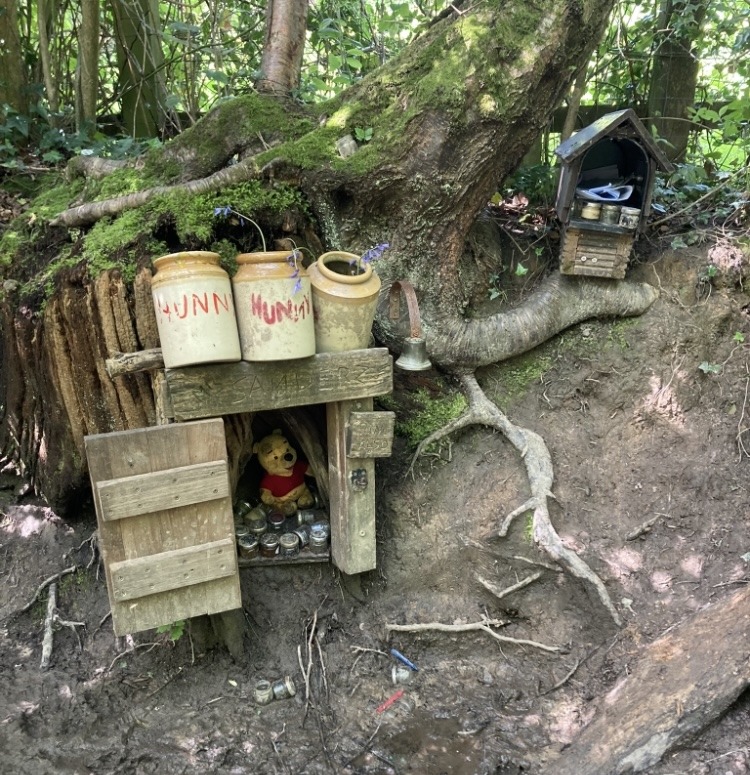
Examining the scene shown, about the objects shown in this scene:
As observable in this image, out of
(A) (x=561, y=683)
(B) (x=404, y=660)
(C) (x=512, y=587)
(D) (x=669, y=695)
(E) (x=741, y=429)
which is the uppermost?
(E) (x=741, y=429)

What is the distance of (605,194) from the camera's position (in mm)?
3465

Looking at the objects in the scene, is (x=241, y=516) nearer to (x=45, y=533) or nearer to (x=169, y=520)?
(x=169, y=520)

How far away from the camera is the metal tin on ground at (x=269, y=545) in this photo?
3218mm

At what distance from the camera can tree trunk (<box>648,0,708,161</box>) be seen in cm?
452

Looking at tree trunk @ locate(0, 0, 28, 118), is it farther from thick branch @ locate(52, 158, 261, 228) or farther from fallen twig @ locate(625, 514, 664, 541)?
fallen twig @ locate(625, 514, 664, 541)

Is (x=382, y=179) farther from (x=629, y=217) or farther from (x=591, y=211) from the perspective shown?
(x=629, y=217)

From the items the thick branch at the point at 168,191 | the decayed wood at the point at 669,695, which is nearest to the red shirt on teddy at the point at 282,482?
the thick branch at the point at 168,191

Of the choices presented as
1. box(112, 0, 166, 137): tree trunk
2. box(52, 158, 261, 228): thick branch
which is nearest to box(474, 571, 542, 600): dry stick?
box(52, 158, 261, 228): thick branch

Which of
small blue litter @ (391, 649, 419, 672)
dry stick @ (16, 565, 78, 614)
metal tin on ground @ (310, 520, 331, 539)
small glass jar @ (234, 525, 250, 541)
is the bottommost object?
small blue litter @ (391, 649, 419, 672)

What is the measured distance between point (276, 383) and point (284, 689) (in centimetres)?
161

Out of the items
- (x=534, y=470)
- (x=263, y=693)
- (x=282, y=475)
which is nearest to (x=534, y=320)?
(x=534, y=470)

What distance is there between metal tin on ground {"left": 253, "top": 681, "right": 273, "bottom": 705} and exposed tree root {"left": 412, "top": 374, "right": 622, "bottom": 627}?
143cm

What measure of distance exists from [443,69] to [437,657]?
10.4ft

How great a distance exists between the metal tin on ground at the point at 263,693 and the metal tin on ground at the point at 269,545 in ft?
2.12
